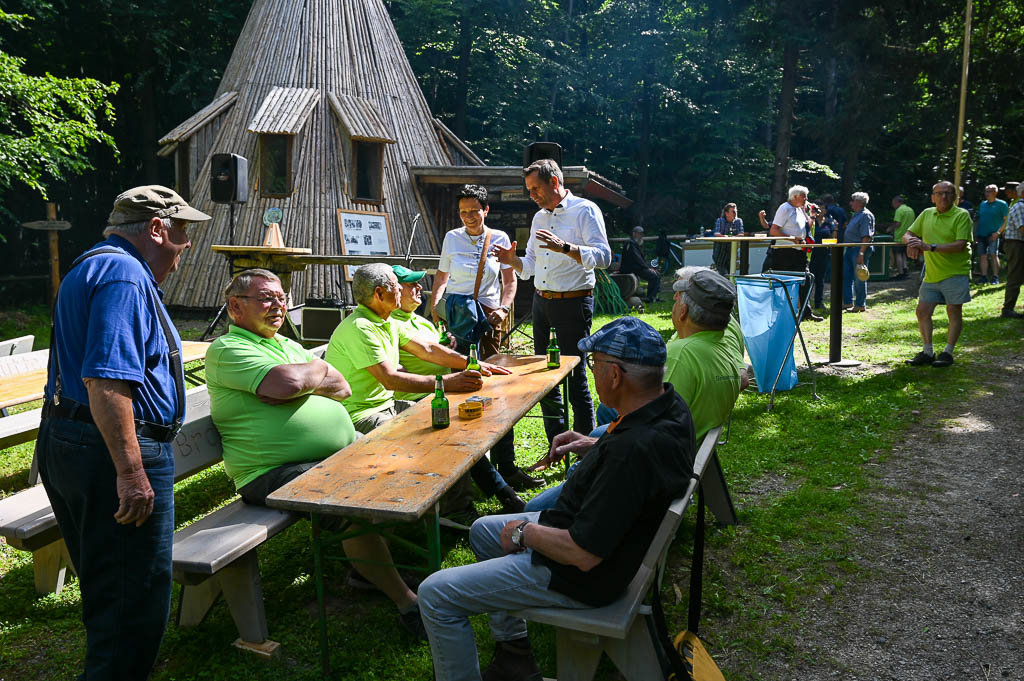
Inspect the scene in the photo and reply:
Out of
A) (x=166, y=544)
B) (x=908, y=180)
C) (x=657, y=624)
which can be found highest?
(x=908, y=180)

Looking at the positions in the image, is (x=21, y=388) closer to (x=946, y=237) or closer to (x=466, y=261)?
(x=466, y=261)

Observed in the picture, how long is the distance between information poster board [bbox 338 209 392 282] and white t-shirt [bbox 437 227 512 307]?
7.02 meters

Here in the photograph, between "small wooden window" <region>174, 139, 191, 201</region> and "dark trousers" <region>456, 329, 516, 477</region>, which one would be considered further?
"small wooden window" <region>174, 139, 191, 201</region>

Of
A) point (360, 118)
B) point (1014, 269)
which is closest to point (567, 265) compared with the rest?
point (1014, 269)

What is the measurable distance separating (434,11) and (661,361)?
81.3 feet

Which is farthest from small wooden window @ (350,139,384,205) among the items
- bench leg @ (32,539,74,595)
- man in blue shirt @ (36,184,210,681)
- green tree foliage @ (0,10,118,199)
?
man in blue shirt @ (36,184,210,681)

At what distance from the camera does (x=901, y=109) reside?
865 inches

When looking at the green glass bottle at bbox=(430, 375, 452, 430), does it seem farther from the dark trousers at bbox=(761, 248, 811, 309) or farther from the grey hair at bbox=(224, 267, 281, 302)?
the dark trousers at bbox=(761, 248, 811, 309)

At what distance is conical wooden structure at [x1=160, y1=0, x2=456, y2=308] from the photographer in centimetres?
1327

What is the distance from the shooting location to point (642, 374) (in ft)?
8.18

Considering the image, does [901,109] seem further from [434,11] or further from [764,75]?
[434,11]

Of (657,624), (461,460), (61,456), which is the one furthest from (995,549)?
(61,456)

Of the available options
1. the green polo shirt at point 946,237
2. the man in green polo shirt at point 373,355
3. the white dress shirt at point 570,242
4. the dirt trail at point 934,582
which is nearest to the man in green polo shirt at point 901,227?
the green polo shirt at point 946,237

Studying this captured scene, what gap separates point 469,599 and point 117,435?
4.05ft
